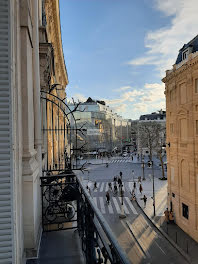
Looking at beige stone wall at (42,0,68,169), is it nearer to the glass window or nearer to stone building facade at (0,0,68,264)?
stone building facade at (0,0,68,264)

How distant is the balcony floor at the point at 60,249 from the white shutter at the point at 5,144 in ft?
3.39

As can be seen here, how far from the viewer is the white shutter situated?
2721mm

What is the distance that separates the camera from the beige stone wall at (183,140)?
15680 millimetres

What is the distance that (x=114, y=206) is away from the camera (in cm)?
2236

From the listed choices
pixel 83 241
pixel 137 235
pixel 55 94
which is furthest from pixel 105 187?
pixel 83 241

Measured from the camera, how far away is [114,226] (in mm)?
17438

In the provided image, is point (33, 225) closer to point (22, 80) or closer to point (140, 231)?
point (22, 80)

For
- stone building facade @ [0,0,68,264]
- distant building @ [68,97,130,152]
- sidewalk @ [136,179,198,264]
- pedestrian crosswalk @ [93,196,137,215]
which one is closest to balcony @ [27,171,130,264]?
stone building facade @ [0,0,68,264]

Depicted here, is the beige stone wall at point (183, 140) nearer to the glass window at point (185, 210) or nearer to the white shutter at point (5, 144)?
the glass window at point (185, 210)

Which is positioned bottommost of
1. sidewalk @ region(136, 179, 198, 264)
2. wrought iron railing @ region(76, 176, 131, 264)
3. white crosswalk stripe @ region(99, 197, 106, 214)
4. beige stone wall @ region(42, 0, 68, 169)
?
sidewalk @ region(136, 179, 198, 264)

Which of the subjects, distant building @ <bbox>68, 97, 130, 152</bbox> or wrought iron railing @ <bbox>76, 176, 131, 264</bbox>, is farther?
distant building @ <bbox>68, 97, 130, 152</bbox>

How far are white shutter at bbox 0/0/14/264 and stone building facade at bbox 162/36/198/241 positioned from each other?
14951 mm

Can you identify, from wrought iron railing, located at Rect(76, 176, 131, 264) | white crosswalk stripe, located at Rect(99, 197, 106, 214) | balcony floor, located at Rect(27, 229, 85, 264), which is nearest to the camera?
wrought iron railing, located at Rect(76, 176, 131, 264)

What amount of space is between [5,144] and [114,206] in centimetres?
2121
